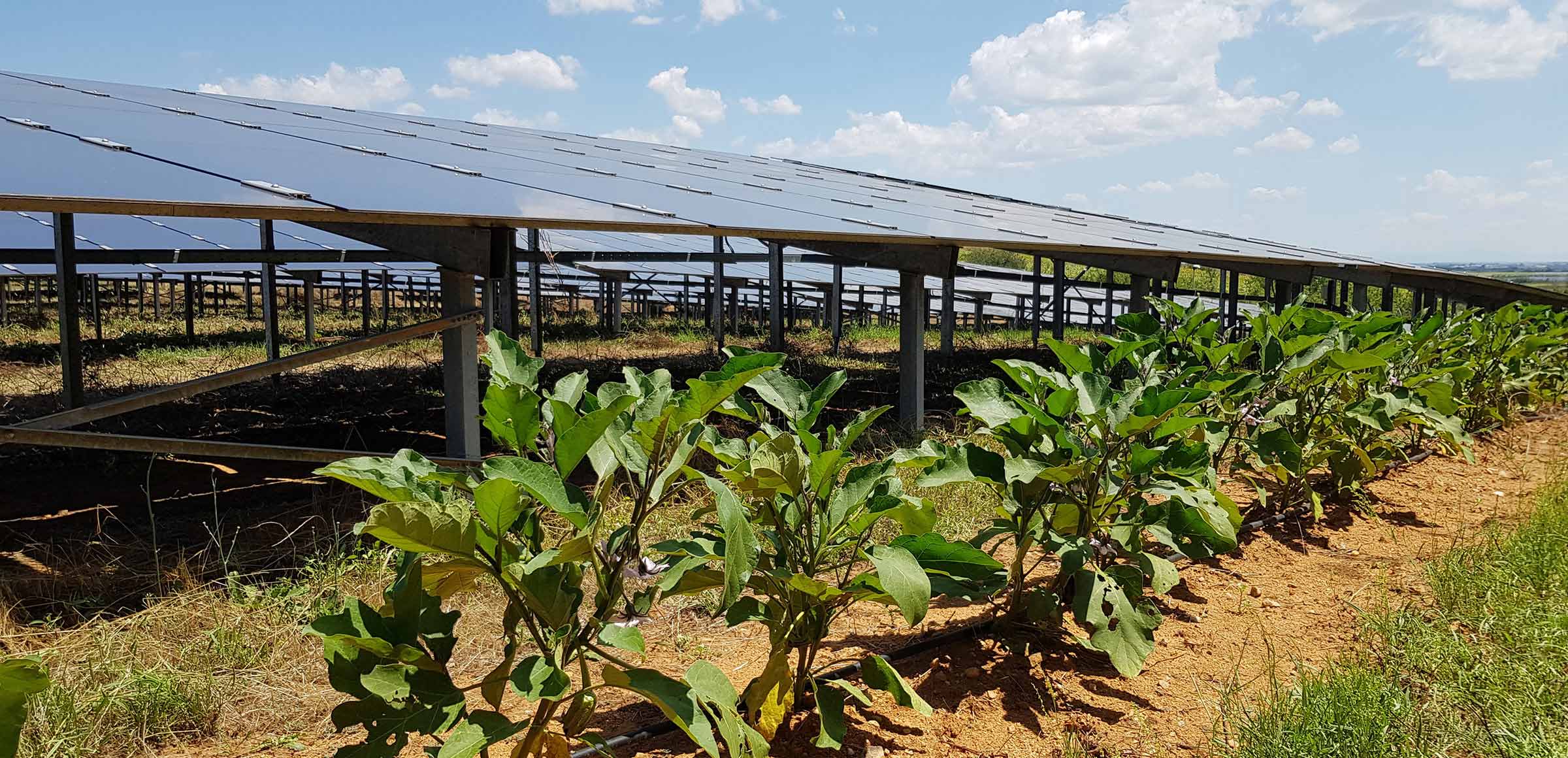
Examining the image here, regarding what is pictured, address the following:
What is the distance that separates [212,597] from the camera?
3350mm

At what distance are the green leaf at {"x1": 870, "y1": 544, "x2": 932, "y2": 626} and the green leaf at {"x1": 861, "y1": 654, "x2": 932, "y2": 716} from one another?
37 centimetres

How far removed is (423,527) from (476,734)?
41 centimetres

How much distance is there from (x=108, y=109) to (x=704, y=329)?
38.5 ft

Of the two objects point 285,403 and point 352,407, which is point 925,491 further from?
point 285,403

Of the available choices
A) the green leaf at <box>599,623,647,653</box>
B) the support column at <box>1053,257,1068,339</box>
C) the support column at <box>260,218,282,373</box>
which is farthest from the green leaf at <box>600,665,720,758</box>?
the support column at <box>1053,257,1068,339</box>

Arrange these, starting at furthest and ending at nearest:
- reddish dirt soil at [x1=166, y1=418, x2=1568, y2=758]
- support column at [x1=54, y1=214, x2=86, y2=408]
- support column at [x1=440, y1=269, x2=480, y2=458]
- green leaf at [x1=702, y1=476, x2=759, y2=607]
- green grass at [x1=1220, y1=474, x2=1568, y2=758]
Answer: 1. support column at [x1=54, y1=214, x2=86, y2=408]
2. support column at [x1=440, y1=269, x2=480, y2=458]
3. reddish dirt soil at [x1=166, y1=418, x2=1568, y2=758]
4. green grass at [x1=1220, y1=474, x2=1568, y2=758]
5. green leaf at [x1=702, y1=476, x2=759, y2=607]

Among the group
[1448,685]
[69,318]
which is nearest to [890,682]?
[1448,685]

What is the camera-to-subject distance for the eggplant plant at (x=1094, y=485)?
2.49 metres

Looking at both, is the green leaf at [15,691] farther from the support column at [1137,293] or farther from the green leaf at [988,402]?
the support column at [1137,293]

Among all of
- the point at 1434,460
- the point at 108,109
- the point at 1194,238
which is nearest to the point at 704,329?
the point at 1194,238

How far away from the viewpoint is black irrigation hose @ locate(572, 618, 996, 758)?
214cm

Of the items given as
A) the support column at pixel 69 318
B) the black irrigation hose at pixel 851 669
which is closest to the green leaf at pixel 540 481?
the black irrigation hose at pixel 851 669

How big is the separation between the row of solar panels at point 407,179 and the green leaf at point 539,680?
8.11 feet

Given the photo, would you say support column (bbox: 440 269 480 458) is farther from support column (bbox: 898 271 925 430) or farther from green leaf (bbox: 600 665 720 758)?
support column (bbox: 898 271 925 430)
